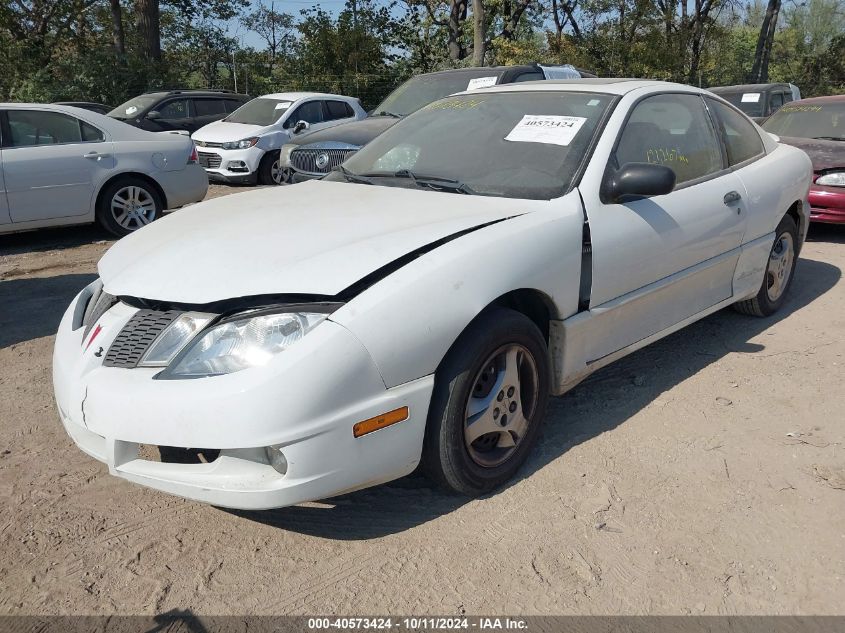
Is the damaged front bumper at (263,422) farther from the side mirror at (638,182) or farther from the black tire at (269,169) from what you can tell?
the black tire at (269,169)

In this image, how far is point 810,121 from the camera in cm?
859

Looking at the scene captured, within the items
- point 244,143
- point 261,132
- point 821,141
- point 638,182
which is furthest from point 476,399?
point 261,132

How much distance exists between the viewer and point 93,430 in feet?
8.50

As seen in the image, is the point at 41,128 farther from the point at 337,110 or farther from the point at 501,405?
the point at 501,405

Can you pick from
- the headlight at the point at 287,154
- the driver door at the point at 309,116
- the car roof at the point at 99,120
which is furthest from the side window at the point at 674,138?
the driver door at the point at 309,116

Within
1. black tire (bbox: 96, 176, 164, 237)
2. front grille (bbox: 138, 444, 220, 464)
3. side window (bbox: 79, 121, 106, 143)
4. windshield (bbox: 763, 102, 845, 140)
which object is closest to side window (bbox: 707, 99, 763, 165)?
front grille (bbox: 138, 444, 220, 464)

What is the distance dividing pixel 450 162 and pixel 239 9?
1165 inches

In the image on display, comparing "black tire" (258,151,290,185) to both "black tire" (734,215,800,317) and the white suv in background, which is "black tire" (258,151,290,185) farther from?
"black tire" (734,215,800,317)

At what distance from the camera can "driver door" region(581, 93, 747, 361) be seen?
3451 millimetres

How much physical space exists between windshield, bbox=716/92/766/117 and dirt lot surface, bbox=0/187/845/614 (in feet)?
34.3

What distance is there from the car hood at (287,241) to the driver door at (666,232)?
505 mm

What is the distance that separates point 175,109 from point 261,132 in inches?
115

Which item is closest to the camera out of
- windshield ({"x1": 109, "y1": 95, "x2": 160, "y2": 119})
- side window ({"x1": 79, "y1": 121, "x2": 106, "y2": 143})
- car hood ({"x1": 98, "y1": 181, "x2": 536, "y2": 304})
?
car hood ({"x1": 98, "y1": 181, "x2": 536, "y2": 304})

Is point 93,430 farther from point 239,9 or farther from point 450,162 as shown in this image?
point 239,9
